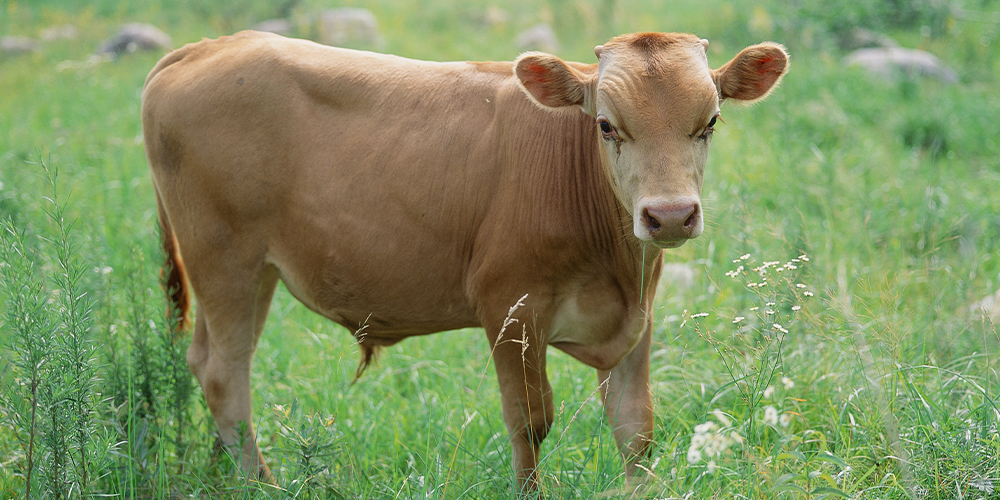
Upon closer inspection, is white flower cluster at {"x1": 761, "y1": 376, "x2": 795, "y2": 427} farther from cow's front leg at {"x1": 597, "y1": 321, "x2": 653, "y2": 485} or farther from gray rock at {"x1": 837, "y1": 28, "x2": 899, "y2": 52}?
gray rock at {"x1": 837, "y1": 28, "x2": 899, "y2": 52}

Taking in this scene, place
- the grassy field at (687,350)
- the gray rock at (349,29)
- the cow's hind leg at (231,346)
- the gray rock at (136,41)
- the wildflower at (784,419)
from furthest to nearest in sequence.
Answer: the gray rock at (349,29), the gray rock at (136,41), the cow's hind leg at (231,346), the grassy field at (687,350), the wildflower at (784,419)

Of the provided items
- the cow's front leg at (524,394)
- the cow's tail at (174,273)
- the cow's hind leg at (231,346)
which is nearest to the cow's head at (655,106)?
the cow's front leg at (524,394)

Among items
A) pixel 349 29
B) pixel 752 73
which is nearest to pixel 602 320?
pixel 752 73

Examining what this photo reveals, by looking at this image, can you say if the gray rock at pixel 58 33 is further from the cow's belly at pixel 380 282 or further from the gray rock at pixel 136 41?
the cow's belly at pixel 380 282

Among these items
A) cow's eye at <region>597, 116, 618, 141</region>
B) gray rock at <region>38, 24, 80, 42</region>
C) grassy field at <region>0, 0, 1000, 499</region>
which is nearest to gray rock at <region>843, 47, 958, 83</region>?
grassy field at <region>0, 0, 1000, 499</region>

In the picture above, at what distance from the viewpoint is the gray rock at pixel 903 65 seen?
9.26m

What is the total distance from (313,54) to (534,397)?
1.83 meters

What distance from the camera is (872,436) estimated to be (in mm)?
3100

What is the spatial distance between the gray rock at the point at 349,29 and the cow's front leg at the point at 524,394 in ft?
33.2

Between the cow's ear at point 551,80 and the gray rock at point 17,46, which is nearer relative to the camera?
the cow's ear at point 551,80

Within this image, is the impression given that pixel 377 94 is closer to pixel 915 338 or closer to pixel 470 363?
pixel 470 363

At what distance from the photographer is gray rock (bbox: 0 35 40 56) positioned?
12555 millimetres

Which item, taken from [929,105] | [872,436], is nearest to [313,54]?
[872,436]

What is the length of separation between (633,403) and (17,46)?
13.2m
